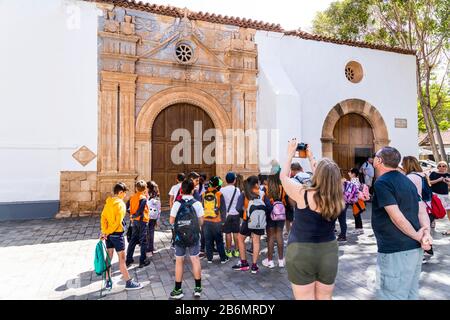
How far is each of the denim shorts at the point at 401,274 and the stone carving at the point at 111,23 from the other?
932cm

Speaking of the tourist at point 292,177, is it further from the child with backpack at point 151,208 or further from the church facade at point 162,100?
the church facade at point 162,100

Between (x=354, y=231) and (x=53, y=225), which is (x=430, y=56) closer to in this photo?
(x=354, y=231)

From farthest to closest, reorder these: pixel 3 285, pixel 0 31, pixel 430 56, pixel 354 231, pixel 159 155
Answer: pixel 430 56, pixel 159 155, pixel 0 31, pixel 354 231, pixel 3 285

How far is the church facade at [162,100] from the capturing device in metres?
8.36

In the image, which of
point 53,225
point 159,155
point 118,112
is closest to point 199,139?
point 159,155

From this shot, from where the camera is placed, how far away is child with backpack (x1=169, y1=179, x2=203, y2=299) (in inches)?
136

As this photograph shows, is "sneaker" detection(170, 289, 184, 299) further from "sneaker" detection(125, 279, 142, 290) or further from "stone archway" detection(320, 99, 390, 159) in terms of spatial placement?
"stone archway" detection(320, 99, 390, 159)

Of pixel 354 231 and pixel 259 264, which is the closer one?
pixel 259 264

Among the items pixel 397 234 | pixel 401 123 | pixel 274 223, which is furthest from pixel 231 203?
pixel 401 123

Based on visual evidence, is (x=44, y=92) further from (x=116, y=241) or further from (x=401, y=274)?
(x=401, y=274)

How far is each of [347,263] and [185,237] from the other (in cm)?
280

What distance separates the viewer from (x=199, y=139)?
402 inches

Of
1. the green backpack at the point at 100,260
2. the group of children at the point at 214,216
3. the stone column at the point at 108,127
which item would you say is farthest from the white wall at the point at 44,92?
the green backpack at the point at 100,260

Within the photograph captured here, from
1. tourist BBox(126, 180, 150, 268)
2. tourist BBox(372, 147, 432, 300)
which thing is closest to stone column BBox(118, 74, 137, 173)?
tourist BBox(126, 180, 150, 268)
